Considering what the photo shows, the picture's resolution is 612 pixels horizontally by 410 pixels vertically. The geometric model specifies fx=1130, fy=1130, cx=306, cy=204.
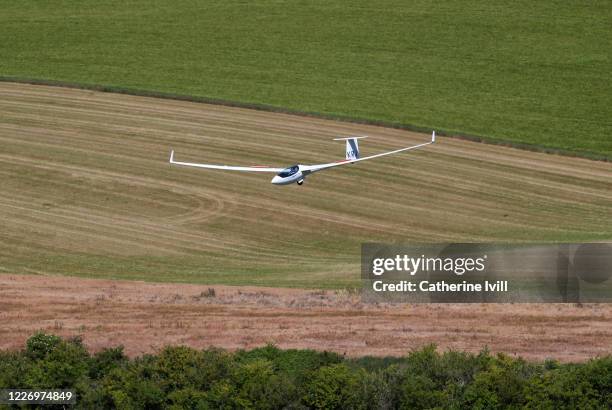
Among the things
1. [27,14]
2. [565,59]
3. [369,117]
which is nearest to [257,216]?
[369,117]

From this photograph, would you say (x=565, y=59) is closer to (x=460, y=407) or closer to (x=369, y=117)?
(x=369, y=117)

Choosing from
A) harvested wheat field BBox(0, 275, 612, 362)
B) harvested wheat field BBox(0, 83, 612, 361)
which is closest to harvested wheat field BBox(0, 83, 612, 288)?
harvested wheat field BBox(0, 83, 612, 361)

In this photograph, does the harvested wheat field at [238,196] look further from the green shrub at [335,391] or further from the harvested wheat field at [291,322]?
the green shrub at [335,391]

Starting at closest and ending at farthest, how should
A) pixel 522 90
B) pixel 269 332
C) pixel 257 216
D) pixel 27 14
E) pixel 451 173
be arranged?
pixel 269 332, pixel 257 216, pixel 451 173, pixel 522 90, pixel 27 14

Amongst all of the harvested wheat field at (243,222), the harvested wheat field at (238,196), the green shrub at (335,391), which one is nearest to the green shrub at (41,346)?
the harvested wheat field at (243,222)

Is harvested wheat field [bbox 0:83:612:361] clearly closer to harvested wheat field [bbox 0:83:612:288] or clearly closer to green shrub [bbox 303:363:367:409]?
harvested wheat field [bbox 0:83:612:288]

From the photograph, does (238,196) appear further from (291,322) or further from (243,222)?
(291,322)

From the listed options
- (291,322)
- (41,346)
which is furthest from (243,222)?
(41,346)
